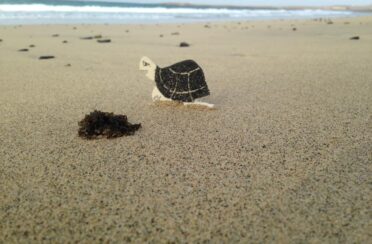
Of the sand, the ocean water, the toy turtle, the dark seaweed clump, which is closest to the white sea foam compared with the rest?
the ocean water

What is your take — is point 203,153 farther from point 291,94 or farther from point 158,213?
point 291,94

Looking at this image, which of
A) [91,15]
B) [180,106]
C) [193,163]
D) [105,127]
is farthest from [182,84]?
[91,15]

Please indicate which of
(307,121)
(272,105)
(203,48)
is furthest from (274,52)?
(307,121)

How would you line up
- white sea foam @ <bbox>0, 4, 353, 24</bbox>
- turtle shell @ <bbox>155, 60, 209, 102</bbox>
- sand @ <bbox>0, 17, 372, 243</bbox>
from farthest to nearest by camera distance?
white sea foam @ <bbox>0, 4, 353, 24</bbox>, turtle shell @ <bbox>155, 60, 209, 102</bbox>, sand @ <bbox>0, 17, 372, 243</bbox>

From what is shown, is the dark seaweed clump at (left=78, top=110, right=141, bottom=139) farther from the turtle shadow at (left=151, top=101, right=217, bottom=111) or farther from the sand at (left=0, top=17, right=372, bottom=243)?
the turtle shadow at (left=151, top=101, right=217, bottom=111)

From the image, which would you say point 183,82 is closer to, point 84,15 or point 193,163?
point 193,163
